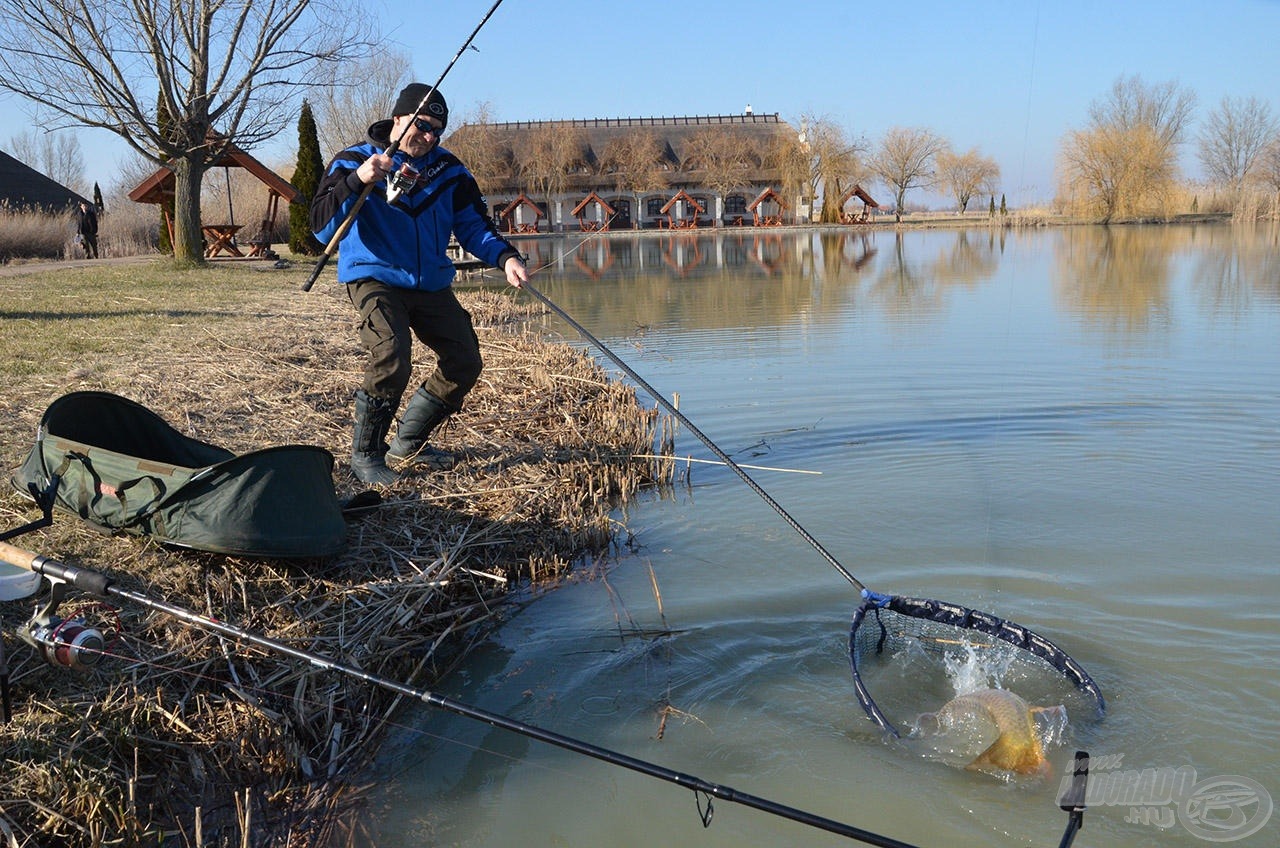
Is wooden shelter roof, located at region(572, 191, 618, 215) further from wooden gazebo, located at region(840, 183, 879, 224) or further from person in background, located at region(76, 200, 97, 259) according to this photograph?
person in background, located at region(76, 200, 97, 259)

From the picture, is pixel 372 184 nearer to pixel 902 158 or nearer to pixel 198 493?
pixel 198 493

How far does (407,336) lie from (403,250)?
1.54 ft

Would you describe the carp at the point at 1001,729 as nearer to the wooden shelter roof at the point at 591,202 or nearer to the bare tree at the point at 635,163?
the wooden shelter roof at the point at 591,202

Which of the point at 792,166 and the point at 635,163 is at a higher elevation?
the point at 635,163

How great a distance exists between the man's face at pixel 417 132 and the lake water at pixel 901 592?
251 cm

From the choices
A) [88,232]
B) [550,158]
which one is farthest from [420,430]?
[550,158]

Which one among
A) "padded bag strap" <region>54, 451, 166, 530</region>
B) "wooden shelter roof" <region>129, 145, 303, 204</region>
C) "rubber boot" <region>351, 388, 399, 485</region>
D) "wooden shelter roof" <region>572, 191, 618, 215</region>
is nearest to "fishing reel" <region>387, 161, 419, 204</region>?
"rubber boot" <region>351, 388, 399, 485</region>

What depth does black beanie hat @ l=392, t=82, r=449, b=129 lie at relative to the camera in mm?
5406

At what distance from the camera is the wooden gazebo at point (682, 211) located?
63.3 m

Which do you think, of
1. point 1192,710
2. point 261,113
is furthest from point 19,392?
point 261,113

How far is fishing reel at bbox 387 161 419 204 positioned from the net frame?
3.00 meters

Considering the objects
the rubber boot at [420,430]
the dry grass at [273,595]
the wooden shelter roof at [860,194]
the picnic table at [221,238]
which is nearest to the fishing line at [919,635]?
the dry grass at [273,595]

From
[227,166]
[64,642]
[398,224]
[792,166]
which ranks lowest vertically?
[64,642]

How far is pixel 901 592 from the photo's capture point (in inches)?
214
